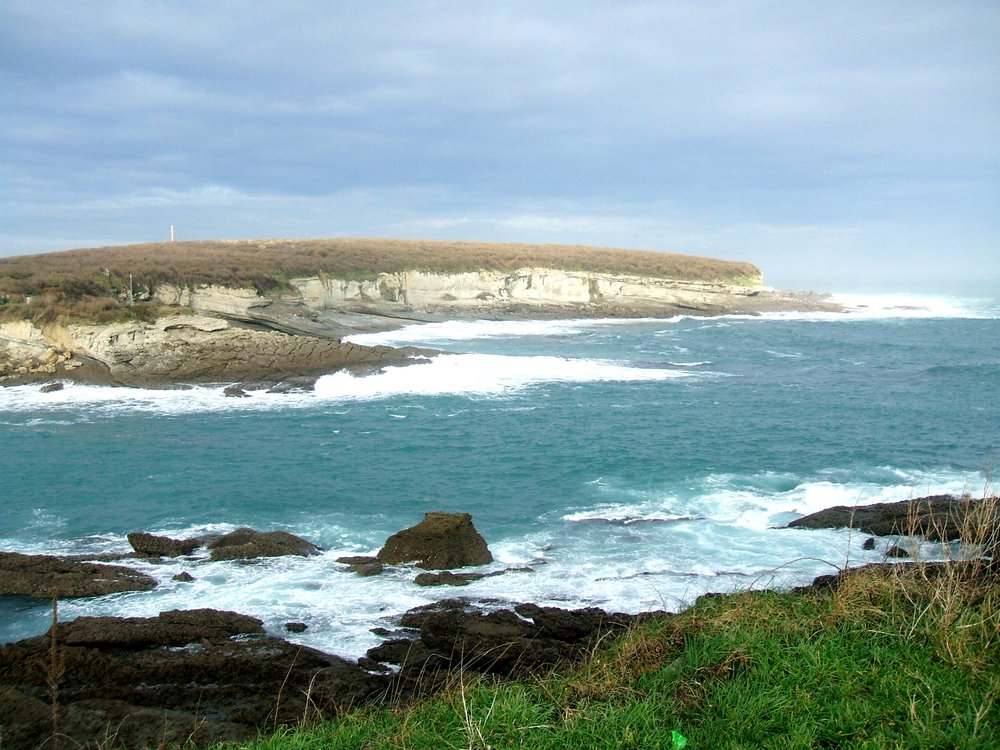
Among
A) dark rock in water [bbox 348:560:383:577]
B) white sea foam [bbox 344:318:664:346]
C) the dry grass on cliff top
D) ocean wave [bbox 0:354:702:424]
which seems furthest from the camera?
white sea foam [bbox 344:318:664:346]

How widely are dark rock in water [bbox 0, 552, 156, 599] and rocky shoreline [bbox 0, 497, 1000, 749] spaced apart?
0.08ft

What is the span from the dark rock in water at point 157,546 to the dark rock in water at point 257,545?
14.9 inches

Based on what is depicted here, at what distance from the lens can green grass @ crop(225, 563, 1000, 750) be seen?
3957 millimetres

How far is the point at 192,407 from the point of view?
2461cm

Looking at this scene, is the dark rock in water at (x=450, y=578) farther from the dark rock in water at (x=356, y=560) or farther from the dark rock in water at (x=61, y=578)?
the dark rock in water at (x=61, y=578)

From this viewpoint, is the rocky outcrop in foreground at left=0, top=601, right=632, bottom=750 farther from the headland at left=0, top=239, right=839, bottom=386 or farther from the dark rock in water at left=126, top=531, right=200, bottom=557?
the headland at left=0, top=239, right=839, bottom=386

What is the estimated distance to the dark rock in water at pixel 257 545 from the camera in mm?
11305

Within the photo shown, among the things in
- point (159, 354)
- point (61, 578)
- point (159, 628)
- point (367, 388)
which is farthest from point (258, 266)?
point (159, 628)

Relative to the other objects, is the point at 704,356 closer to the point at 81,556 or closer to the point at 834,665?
the point at 81,556

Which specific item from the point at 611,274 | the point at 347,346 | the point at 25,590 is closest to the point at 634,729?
the point at 25,590

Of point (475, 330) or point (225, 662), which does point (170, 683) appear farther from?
point (475, 330)

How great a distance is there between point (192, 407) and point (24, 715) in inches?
803

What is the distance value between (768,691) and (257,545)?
8892mm

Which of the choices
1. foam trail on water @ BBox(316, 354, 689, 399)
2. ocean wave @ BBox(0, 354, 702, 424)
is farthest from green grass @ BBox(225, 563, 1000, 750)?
foam trail on water @ BBox(316, 354, 689, 399)
